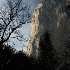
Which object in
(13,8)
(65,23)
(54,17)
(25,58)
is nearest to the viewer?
(13,8)

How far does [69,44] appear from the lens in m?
68.2

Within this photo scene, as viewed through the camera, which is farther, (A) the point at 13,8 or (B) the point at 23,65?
(B) the point at 23,65

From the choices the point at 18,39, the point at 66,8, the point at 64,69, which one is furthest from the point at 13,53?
the point at 66,8

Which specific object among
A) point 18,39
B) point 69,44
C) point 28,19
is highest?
point 69,44

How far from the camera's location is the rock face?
121375 mm

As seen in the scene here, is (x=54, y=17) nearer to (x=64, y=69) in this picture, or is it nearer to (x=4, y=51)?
(x=64, y=69)

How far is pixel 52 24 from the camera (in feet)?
434

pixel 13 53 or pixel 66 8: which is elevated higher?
pixel 66 8

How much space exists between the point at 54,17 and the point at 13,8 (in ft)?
332

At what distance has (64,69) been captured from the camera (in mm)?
65250

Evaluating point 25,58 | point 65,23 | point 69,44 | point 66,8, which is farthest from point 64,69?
point 66,8

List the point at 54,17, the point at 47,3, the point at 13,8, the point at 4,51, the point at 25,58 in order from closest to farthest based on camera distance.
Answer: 1. the point at 13,8
2. the point at 4,51
3. the point at 25,58
4. the point at 54,17
5. the point at 47,3

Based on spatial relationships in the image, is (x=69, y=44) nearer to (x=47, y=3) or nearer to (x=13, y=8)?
(x=13, y=8)

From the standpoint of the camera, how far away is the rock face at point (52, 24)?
121375 mm
